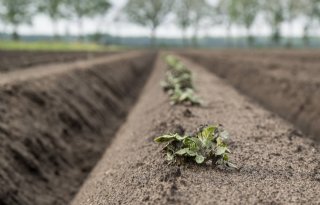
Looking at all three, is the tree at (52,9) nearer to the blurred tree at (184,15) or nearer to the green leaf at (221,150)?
the blurred tree at (184,15)

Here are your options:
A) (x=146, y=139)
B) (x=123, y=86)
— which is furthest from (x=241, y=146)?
(x=123, y=86)

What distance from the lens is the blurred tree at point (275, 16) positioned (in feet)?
234

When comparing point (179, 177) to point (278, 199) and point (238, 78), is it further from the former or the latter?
point (238, 78)

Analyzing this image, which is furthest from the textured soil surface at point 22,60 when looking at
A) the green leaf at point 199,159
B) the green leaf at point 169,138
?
the green leaf at point 199,159

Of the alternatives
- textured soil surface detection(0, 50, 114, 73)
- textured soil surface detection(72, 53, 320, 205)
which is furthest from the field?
textured soil surface detection(0, 50, 114, 73)

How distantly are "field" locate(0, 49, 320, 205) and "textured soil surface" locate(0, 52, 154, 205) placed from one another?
2 centimetres

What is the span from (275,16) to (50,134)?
223 ft

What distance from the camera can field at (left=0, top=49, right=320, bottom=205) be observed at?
4105 mm

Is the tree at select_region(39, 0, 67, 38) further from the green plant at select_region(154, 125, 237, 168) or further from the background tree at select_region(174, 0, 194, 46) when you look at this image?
the green plant at select_region(154, 125, 237, 168)

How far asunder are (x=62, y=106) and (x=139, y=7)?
240ft

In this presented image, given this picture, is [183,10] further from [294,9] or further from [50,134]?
[50,134]

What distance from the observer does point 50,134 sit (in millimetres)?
8805

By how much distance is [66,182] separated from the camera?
24.5 ft

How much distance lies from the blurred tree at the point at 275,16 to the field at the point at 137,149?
59518 mm
